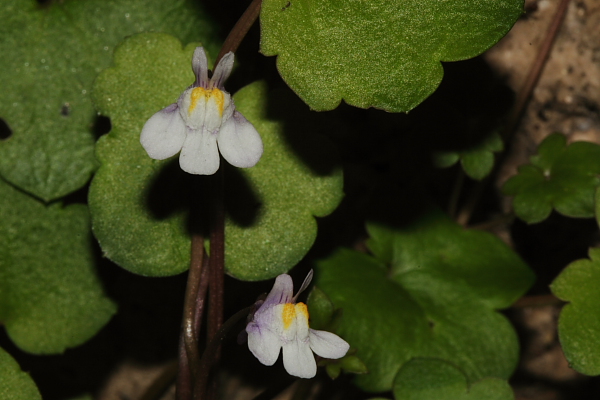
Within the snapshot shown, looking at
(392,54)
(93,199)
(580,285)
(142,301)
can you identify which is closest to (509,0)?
(392,54)

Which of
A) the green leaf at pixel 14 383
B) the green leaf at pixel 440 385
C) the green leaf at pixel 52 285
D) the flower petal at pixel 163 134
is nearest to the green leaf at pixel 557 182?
the green leaf at pixel 440 385

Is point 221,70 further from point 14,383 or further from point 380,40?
point 14,383

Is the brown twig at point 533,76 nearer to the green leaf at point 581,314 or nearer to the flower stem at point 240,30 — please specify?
the green leaf at point 581,314

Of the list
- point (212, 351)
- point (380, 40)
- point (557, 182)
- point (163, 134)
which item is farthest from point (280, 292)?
point (557, 182)

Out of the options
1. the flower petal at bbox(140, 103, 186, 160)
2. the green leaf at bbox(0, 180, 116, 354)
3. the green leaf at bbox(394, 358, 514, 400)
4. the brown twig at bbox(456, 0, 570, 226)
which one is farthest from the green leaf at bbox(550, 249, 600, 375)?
the green leaf at bbox(0, 180, 116, 354)

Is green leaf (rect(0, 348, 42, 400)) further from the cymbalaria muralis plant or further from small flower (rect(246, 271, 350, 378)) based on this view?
small flower (rect(246, 271, 350, 378))

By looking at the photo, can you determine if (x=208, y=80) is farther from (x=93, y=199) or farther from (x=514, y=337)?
(x=514, y=337)
